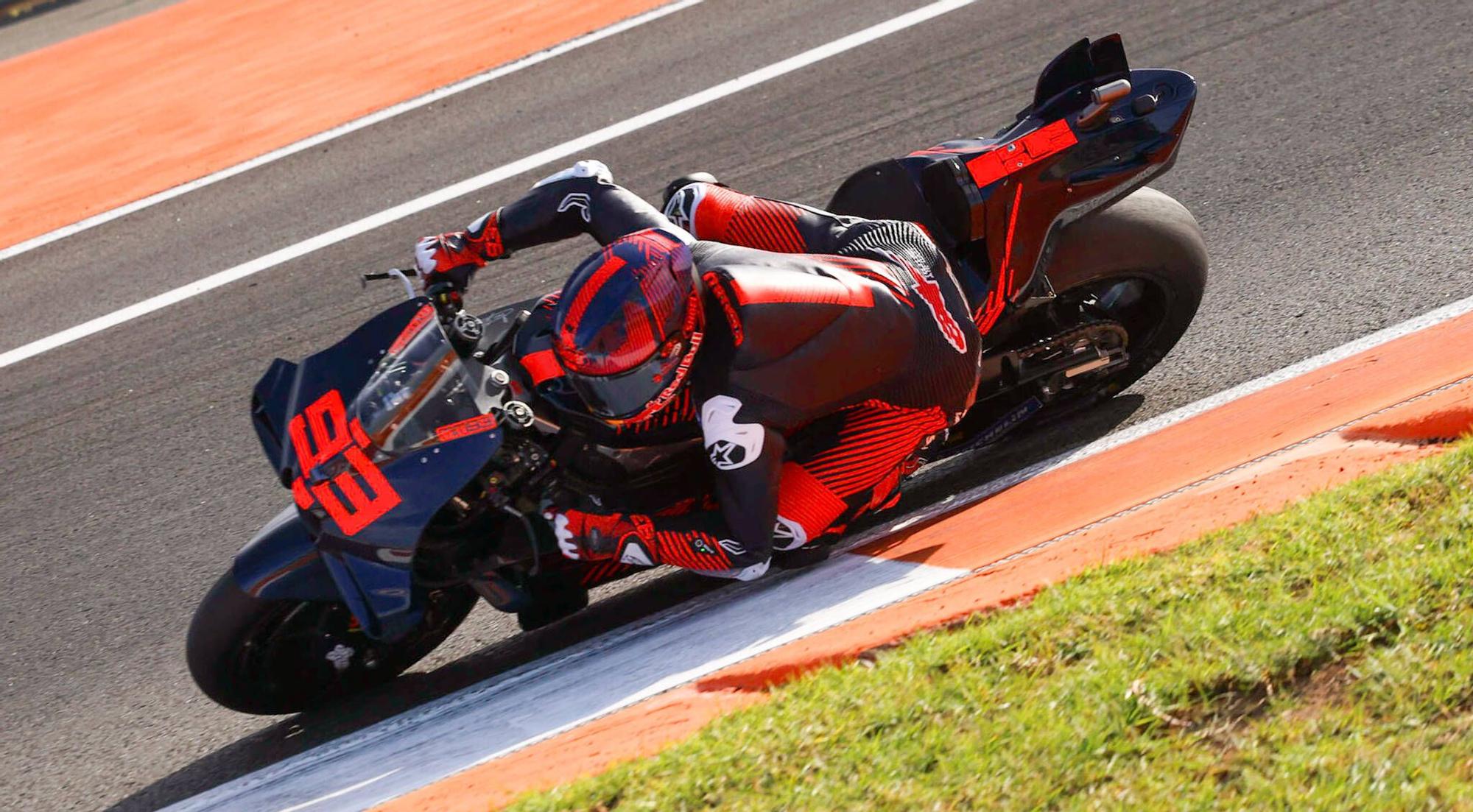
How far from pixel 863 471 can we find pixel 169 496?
2.95 meters

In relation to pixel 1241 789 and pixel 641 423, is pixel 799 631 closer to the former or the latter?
pixel 641 423

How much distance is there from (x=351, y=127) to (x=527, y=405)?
17.4ft

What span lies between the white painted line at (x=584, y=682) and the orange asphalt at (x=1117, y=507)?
0.09 m

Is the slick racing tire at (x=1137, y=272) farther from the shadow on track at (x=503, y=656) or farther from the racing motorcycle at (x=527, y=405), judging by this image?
the shadow on track at (x=503, y=656)

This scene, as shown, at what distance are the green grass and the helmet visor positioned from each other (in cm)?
90

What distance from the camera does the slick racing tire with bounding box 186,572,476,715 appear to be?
158 inches

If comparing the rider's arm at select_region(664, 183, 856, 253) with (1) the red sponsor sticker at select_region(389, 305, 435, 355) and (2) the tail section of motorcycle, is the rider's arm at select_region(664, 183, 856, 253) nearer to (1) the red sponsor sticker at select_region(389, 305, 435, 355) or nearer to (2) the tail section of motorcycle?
(2) the tail section of motorcycle

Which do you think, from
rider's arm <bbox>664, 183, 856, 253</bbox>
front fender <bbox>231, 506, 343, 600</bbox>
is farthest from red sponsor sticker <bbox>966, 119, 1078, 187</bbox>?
front fender <bbox>231, 506, 343, 600</bbox>

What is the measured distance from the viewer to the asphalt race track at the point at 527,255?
4629 mm

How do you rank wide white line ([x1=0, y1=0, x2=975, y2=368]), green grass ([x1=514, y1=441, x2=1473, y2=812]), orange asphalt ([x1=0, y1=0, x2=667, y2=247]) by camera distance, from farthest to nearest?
orange asphalt ([x1=0, y1=0, x2=667, y2=247]) → wide white line ([x1=0, y1=0, x2=975, y2=368]) → green grass ([x1=514, y1=441, x2=1473, y2=812])

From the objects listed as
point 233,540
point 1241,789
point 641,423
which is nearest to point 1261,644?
point 1241,789

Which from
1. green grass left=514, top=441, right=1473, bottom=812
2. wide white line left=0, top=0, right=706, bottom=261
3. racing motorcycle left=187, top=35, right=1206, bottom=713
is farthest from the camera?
wide white line left=0, top=0, right=706, bottom=261

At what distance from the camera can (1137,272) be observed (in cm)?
489

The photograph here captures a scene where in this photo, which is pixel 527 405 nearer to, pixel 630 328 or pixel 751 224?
pixel 630 328
